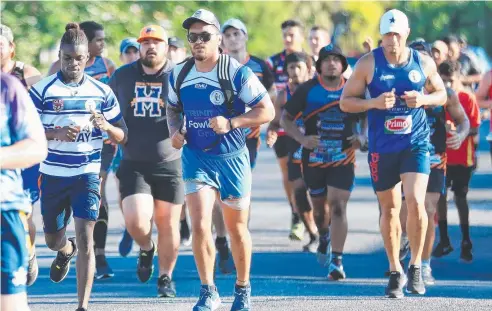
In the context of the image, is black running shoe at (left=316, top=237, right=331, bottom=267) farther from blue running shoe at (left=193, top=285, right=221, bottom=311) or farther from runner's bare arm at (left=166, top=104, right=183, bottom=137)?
runner's bare arm at (left=166, top=104, right=183, bottom=137)

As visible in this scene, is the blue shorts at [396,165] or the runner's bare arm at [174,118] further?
the blue shorts at [396,165]

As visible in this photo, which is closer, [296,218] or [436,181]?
[436,181]

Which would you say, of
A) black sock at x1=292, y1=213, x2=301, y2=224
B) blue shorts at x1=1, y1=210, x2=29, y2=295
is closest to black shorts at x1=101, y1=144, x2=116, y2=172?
black sock at x1=292, y1=213, x2=301, y2=224

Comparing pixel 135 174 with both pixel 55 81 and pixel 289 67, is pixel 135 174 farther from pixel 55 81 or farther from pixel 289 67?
pixel 289 67

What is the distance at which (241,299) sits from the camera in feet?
32.3

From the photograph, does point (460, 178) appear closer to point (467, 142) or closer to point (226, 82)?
point (467, 142)

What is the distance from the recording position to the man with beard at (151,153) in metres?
11.0

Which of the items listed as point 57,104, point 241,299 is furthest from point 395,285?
point 57,104

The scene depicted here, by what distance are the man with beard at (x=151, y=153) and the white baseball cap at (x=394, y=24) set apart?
6.04 ft

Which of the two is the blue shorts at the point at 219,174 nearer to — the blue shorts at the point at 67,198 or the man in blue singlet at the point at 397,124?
the blue shorts at the point at 67,198

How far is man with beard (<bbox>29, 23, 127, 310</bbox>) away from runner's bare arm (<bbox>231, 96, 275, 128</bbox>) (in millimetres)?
970

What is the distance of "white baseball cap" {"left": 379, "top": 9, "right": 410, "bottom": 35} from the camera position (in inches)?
416

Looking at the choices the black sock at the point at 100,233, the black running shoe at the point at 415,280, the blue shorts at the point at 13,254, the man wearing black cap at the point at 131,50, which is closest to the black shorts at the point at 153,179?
the black sock at the point at 100,233

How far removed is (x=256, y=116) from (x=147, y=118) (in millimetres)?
1746
